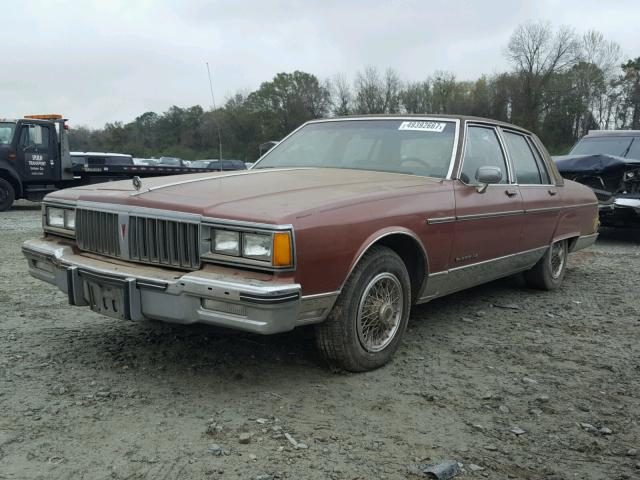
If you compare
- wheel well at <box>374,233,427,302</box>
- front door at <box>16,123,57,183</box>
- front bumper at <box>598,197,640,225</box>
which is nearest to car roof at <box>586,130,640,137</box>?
front bumper at <box>598,197,640,225</box>

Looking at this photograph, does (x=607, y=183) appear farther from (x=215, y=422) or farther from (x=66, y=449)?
(x=66, y=449)

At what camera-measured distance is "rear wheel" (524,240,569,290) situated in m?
5.79

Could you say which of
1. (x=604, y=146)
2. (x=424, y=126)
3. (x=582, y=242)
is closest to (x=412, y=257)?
(x=424, y=126)

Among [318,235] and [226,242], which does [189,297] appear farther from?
[318,235]

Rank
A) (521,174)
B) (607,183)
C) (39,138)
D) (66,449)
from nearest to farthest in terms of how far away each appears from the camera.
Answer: (66,449) → (521,174) → (607,183) → (39,138)

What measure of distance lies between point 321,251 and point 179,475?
1.27 m

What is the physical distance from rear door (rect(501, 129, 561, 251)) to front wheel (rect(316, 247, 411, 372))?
6.22 feet

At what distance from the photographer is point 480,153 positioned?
4750 mm

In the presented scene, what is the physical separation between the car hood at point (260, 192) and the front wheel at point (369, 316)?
1.41ft

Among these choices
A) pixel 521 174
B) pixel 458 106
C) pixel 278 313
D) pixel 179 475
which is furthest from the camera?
pixel 458 106

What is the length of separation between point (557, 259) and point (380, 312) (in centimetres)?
331

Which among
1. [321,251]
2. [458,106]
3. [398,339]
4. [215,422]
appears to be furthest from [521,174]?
[458,106]

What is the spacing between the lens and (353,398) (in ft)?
10.5

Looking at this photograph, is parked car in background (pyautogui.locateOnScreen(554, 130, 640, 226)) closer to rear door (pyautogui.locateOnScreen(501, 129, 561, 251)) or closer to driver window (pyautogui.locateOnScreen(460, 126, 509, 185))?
rear door (pyautogui.locateOnScreen(501, 129, 561, 251))
